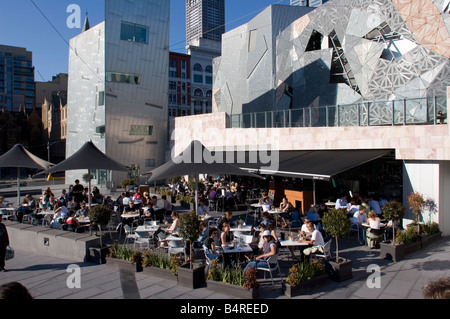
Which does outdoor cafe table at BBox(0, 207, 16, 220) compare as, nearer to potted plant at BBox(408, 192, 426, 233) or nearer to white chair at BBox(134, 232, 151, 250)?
white chair at BBox(134, 232, 151, 250)

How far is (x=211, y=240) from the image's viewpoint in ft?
28.6

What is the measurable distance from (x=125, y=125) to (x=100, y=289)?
27127mm

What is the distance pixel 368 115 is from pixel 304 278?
1106 centimetres

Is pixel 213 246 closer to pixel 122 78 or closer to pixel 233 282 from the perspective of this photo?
pixel 233 282

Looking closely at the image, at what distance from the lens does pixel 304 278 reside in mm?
7434

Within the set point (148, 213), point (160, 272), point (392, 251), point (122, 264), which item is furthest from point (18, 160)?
point (392, 251)

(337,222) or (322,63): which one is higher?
(322,63)

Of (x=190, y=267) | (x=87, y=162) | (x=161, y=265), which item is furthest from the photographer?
(x=87, y=162)

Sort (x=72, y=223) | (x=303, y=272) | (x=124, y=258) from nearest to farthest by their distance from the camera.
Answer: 1. (x=303, y=272)
2. (x=124, y=258)
3. (x=72, y=223)

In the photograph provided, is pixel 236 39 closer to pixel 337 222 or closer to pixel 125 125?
pixel 125 125

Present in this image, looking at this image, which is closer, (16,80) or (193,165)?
(193,165)

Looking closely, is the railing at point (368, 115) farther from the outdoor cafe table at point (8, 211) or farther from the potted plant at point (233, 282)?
the outdoor cafe table at point (8, 211)

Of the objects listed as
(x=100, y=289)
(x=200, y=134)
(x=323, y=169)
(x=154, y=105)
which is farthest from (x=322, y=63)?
(x=100, y=289)

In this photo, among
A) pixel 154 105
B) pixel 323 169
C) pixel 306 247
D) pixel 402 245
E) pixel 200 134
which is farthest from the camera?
pixel 154 105
